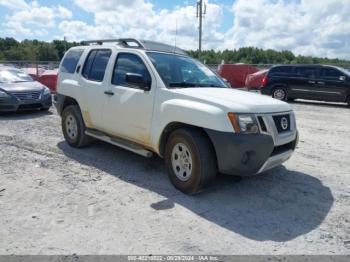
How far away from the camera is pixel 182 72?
5355 mm

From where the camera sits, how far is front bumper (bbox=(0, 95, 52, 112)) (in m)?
10.2

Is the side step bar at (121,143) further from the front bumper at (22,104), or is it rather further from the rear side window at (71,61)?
the front bumper at (22,104)

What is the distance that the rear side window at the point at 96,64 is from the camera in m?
6.03

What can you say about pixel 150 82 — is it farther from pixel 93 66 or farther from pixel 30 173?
pixel 30 173

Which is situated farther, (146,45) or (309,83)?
(309,83)

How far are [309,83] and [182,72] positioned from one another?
38.3 ft

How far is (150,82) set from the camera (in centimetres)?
504

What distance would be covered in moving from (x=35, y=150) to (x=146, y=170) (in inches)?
95.5

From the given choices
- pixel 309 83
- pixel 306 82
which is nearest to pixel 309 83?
pixel 309 83

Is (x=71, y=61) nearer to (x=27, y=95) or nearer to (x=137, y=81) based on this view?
(x=137, y=81)

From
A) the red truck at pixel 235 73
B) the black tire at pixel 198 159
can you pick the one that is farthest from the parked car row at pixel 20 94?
the red truck at pixel 235 73

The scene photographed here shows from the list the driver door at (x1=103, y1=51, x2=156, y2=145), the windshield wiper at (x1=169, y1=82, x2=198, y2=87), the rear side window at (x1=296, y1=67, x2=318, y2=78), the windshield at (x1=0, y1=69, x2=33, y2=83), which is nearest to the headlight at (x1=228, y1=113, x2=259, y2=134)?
the windshield wiper at (x1=169, y1=82, x2=198, y2=87)

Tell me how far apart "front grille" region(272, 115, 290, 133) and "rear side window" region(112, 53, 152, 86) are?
6.16 feet

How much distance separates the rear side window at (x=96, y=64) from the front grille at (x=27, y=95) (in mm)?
4868
